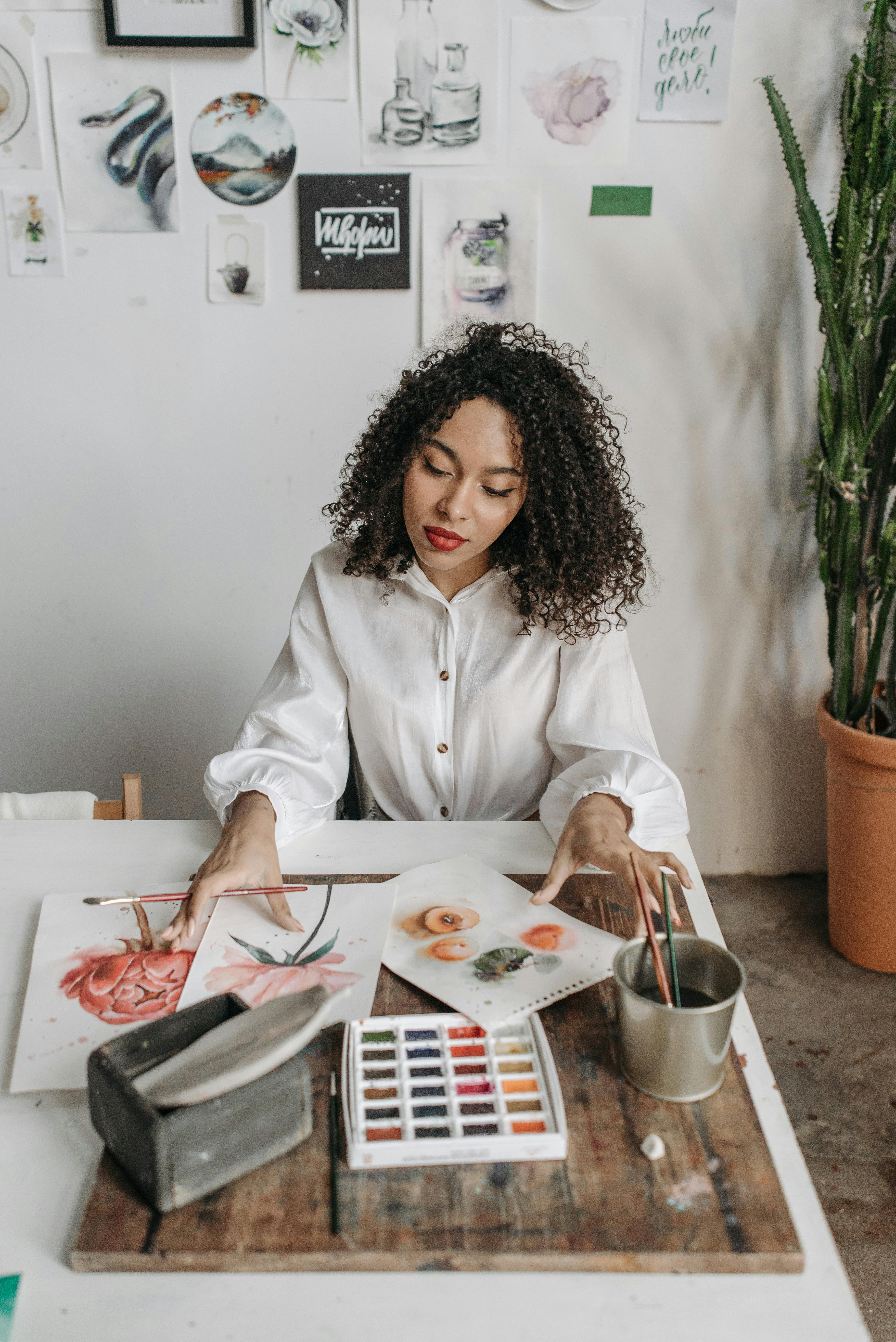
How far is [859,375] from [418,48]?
3.60 ft

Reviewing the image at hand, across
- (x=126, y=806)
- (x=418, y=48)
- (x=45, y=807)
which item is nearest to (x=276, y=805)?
(x=126, y=806)

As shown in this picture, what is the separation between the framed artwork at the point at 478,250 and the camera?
1995 millimetres

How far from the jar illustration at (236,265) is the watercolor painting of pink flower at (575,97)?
651 millimetres

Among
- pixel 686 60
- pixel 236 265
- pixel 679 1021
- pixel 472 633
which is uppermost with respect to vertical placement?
pixel 686 60

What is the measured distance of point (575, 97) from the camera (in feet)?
6.38

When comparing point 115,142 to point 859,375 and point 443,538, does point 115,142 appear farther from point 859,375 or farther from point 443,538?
point 859,375

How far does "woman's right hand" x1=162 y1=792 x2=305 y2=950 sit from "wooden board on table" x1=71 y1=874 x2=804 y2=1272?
27cm

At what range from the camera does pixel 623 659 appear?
Answer: 140 centimetres

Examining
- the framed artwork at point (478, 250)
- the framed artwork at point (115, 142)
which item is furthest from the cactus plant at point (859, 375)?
the framed artwork at point (115, 142)

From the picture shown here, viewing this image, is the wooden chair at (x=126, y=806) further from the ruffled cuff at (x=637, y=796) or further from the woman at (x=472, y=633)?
the ruffled cuff at (x=637, y=796)

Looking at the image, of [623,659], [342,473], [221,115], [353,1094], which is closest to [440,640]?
[623,659]

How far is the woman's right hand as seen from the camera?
100 centimetres

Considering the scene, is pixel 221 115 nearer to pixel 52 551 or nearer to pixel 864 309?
pixel 52 551

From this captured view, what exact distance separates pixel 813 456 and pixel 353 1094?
1.70 m
